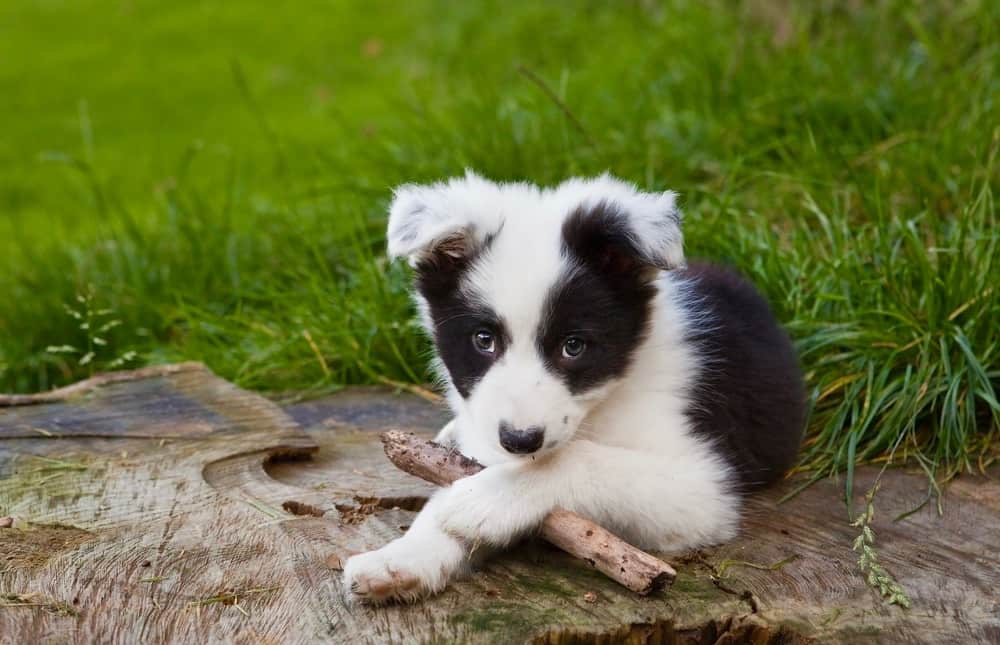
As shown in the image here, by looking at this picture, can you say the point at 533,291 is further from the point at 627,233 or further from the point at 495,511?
the point at 495,511

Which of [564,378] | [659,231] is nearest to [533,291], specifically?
[564,378]

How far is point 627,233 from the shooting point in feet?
9.83

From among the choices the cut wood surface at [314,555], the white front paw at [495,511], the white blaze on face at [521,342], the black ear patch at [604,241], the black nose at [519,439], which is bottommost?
the cut wood surface at [314,555]

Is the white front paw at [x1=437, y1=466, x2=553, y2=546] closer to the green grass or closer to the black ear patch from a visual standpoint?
the black ear patch

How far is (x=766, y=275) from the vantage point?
180 inches

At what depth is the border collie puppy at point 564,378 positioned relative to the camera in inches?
114

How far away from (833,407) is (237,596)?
7.50 ft

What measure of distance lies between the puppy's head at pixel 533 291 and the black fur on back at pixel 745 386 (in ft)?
0.98

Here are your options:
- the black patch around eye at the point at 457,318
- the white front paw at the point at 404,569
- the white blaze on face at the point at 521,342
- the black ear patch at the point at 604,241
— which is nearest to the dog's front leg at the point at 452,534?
the white front paw at the point at 404,569

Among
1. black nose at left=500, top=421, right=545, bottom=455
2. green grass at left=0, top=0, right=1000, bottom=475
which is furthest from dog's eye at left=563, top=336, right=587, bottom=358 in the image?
green grass at left=0, top=0, right=1000, bottom=475

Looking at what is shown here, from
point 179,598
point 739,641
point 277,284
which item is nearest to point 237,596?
point 179,598

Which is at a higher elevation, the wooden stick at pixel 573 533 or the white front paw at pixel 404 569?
the wooden stick at pixel 573 533

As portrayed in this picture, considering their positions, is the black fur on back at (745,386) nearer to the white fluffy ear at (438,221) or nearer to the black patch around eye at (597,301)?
the black patch around eye at (597,301)

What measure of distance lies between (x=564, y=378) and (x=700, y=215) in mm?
2244
